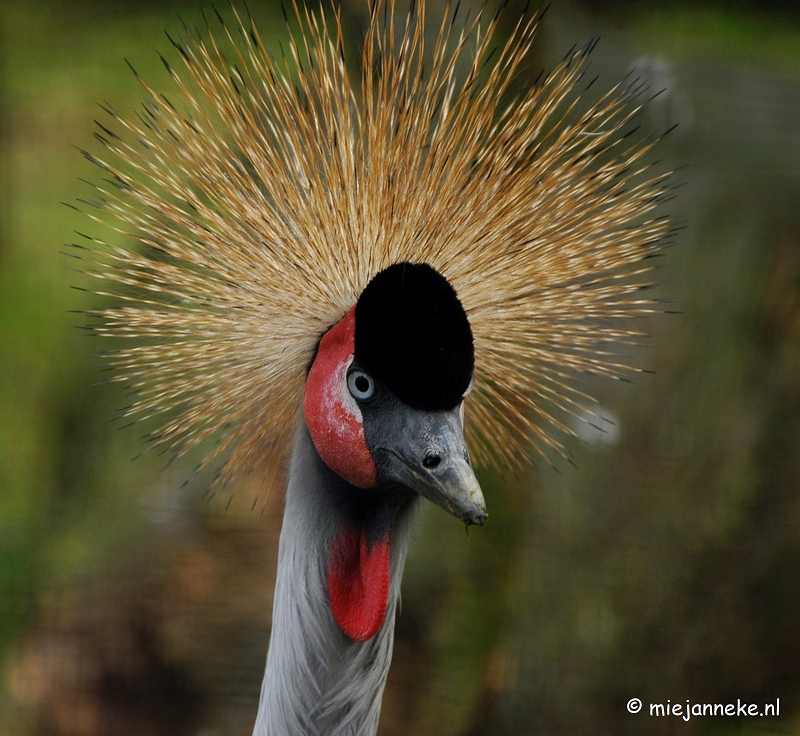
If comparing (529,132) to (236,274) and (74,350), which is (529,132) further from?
(74,350)

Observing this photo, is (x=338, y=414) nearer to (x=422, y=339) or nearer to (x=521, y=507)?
(x=422, y=339)

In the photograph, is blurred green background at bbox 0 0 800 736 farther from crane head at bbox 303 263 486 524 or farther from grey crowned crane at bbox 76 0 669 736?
crane head at bbox 303 263 486 524

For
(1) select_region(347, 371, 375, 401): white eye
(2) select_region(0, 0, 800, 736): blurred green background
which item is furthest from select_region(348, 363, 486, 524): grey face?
(2) select_region(0, 0, 800, 736): blurred green background

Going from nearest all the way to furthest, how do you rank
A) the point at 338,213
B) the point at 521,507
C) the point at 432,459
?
the point at 432,459, the point at 338,213, the point at 521,507

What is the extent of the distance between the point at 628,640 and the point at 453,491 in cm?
113

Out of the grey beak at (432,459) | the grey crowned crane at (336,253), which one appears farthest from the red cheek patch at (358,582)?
the grey beak at (432,459)

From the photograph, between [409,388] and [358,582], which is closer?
[409,388]

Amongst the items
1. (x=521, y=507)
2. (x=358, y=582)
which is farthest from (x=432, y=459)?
(x=521, y=507)

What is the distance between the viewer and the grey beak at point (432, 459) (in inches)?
24.9

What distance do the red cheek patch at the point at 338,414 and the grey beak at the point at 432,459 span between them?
21 millimetres

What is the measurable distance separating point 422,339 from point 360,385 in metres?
0.09

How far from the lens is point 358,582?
80 cm

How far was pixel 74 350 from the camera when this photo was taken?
1.52m

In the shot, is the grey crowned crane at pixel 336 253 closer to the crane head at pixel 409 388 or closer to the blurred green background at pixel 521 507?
the crane head at pixel 409 388
